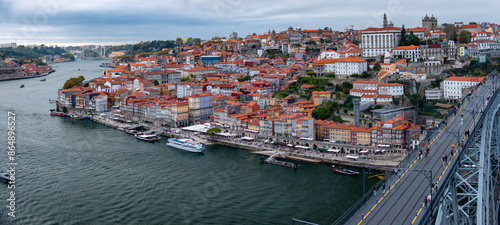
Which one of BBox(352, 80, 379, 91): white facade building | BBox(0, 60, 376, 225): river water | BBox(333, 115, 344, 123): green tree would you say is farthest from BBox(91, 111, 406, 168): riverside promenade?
BBox(352, 80, 379, 91): white facade building

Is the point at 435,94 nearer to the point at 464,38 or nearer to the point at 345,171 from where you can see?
the point at 345,171

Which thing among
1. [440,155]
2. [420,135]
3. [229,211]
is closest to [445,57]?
[420,135]

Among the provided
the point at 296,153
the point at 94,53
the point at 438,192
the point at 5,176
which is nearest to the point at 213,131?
the point at 296,153

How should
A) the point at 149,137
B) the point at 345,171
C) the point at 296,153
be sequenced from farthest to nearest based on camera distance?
1. the point at 149,137
2. the point at 296,153
3. the point at 345,171

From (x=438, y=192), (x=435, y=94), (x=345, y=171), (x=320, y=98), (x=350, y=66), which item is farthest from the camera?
(x=350, y=66)

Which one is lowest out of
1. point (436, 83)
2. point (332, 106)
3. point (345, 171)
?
point (345, 171)

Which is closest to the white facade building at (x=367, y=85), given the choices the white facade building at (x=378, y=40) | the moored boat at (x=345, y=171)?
Result: the white facade building at (x=378, y=40)

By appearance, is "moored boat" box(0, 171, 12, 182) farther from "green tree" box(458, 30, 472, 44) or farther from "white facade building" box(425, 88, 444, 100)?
"green tree" box(458, 30, 472, 44)

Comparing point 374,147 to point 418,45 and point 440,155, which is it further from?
point 418,45
